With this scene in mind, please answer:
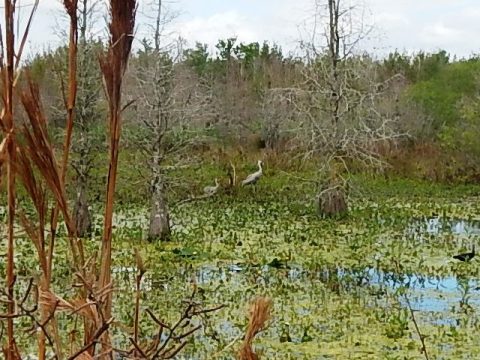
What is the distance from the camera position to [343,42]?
47.2 ft

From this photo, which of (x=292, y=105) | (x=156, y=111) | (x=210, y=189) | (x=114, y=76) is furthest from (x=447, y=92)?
(x=114, y=76)

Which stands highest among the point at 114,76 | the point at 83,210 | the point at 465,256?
the point at 114,76

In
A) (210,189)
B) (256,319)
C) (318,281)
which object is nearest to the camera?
(256,319)

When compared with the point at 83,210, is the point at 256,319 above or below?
above

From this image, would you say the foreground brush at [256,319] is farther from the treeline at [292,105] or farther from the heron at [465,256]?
the treeline at [292,105]

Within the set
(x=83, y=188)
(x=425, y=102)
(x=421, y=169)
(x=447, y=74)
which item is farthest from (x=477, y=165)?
(x=83, y=188)

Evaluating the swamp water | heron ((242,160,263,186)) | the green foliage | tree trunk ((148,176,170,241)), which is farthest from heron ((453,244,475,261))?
the green foliage

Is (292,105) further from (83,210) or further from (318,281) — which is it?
(318,281)

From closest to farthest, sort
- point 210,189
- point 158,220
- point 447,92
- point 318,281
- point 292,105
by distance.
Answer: point 318,281 < point 158,220 < point 210,189 < point 292,105 < point 447,92

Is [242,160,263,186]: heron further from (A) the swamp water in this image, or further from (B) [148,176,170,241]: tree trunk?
(B) [148,176,170,241]: tree trunk

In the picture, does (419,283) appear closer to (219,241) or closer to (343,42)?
(219,241)

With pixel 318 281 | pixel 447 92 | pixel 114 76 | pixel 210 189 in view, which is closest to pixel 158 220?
pixel 318 281

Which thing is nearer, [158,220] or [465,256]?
[465,256]

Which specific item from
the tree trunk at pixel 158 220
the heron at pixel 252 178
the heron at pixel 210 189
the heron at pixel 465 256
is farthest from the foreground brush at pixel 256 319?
the heron at pixel 252 178
